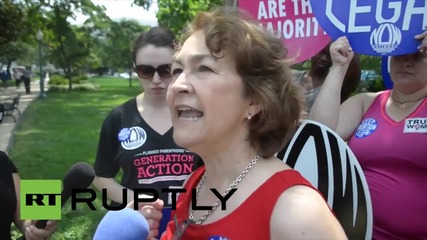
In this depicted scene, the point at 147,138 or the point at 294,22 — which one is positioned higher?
the point at 294,22

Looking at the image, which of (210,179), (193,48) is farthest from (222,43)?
(210,179)

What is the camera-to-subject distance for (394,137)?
2119 mm

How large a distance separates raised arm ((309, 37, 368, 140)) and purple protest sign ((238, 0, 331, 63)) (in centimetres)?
36

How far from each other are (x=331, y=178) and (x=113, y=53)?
5644 centimetres

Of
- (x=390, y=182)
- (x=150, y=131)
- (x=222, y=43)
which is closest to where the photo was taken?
(x=222, y=43)

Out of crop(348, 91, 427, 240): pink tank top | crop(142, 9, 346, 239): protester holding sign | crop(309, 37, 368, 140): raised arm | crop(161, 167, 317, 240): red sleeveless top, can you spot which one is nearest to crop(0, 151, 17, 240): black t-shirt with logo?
crop(142, 9, 346, 239): protester holding sign

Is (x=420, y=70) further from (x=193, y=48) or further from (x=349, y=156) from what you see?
(x=193, y=48)

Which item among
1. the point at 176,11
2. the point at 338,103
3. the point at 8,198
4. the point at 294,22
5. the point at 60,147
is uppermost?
the point at 176,11

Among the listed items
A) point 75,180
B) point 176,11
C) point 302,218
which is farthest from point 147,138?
point 176,11

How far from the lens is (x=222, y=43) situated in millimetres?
1436

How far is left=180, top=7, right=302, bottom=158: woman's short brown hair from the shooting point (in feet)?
4.72

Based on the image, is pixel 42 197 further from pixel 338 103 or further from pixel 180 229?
pixel 338 103

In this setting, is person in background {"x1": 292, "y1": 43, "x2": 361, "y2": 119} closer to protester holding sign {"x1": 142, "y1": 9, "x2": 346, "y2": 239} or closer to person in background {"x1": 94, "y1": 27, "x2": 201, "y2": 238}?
person in background {"x1": 94, "y1": 27, "x2": 201, "y2": 238}

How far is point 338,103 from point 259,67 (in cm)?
84
